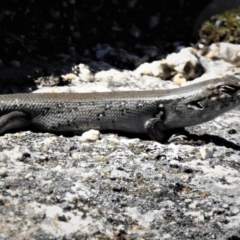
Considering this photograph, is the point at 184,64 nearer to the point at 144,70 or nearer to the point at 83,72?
the point at 144,70

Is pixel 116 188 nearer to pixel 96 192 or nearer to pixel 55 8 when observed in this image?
pixel 96 192

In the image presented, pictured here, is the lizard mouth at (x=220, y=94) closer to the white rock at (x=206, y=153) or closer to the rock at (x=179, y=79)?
the white rock at (x=206, y=153)

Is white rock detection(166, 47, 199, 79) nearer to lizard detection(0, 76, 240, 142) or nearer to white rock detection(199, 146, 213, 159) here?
lizard detection(0, 76, 240, 142)

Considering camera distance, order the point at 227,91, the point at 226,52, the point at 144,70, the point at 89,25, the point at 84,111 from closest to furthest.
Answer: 1. the point at 227,91
2. the point at 84,111
3. the point at 144,70
4. the point at 226,52
5. the point at 89,25

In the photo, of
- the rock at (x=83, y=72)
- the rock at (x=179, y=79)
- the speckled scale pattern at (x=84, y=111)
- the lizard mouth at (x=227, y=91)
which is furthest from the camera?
the rock at (x=179, y=79)

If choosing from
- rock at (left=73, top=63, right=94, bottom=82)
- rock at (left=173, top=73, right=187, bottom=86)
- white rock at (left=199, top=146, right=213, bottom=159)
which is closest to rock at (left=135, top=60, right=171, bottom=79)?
rock at (left=173, top=73, right=187, bottom=86)

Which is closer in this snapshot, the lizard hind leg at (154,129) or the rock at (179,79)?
the lizard hind leg at (154,129)

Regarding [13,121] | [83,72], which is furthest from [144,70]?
[13,121]

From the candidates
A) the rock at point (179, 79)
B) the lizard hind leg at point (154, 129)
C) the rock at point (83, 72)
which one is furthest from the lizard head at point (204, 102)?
the rock at point (83, 72)
